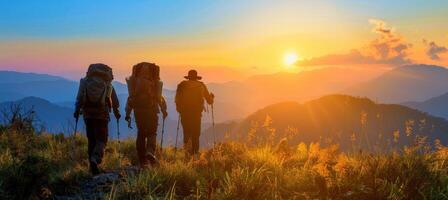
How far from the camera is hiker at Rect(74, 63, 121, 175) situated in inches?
390

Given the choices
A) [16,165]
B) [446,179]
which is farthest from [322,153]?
[16,165]

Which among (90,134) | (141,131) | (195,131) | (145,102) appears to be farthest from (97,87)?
(195,131)

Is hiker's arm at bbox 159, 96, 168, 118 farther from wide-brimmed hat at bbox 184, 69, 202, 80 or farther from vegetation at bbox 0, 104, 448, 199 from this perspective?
wide-brimmed hat at bbox 184, 69, 202, 80

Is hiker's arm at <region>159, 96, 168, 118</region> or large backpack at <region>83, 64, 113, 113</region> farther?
hiker's arm at <region>159, 96, 168, 118</region>

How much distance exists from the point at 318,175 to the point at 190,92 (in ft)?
22.1

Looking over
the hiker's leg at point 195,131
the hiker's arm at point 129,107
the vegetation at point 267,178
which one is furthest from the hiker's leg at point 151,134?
the hiker's leg at point 195,131

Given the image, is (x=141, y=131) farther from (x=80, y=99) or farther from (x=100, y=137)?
(x=80, y=99)

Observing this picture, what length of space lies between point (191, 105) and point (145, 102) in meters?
2.36

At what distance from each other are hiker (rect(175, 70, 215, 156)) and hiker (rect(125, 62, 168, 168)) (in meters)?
1.91

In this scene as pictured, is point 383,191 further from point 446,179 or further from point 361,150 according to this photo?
point 361,150

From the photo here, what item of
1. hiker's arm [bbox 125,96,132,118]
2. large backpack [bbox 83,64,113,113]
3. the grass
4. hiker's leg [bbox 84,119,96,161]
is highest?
large backpack [bbox 83,64,113,113]

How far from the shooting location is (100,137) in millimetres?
10164

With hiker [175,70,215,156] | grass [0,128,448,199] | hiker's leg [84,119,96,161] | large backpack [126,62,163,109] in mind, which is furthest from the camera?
hiker [175,70,215,156]

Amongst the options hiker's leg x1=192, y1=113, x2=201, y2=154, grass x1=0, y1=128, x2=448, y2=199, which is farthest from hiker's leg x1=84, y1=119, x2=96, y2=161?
hiker's leg x1=192, y1=113, x2=201, y2=154
